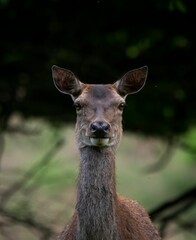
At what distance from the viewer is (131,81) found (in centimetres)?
943

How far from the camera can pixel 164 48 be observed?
12.0 meters

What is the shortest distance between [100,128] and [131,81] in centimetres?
93

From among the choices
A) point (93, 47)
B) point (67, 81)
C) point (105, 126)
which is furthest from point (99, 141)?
point (93, 47)

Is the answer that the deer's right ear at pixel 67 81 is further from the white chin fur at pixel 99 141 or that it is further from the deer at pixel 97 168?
the white chin fur at pixel 99 141

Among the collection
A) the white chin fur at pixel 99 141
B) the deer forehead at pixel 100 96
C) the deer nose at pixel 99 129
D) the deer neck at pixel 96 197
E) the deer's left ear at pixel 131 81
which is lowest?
the deer neck at pixel 96 197

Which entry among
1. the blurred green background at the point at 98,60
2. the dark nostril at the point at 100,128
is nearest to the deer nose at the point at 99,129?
the dark nostril at the point at 100,128

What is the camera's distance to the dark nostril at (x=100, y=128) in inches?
339

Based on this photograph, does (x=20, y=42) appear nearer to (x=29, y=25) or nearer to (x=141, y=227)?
(x=29, y=25)

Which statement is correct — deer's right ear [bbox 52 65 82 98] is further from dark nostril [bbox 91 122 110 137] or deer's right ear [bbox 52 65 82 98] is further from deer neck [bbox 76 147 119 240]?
dark nostril [bbox 91 122 110 137]

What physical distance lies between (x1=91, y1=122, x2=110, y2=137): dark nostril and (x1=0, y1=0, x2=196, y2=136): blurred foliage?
2469 millimetres

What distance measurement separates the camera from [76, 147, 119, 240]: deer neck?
349 inches

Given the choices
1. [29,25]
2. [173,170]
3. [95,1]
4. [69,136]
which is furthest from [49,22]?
[173,170]

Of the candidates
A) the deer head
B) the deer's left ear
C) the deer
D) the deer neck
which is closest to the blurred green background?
the deer's left ear

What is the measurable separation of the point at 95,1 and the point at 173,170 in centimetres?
1405
